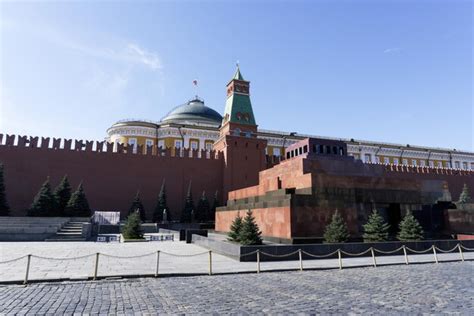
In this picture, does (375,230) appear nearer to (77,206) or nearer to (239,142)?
(77,206)

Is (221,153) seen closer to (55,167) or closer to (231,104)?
(231,104)

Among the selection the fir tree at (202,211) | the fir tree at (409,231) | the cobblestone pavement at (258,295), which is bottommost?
the cobblestone pavement at (258,295)

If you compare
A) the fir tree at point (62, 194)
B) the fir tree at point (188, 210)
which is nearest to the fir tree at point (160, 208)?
the fir tree at point (188, 210)

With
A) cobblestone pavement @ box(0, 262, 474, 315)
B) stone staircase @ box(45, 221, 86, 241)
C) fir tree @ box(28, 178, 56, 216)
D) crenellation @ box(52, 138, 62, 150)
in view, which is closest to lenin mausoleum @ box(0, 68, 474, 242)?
crenellation @ box(52, 138, 62, 150)

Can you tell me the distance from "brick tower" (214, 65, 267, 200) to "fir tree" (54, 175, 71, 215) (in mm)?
11609

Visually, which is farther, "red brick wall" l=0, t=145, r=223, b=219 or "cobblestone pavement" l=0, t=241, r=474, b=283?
"red brick wall" l=0, t=145, r=223, b=219

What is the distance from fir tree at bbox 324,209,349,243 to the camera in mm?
10391

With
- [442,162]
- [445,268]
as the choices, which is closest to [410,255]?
[445,268]

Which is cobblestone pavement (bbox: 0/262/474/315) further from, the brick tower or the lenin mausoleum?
the brick tower

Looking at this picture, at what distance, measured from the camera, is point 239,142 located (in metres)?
28.6

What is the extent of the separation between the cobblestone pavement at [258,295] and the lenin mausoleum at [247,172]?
428 centimetres

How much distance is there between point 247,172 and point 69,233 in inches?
615

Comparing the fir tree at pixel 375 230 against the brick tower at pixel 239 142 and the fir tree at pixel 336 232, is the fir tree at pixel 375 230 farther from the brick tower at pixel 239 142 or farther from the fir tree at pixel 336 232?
the brick tower at pixel 239 142

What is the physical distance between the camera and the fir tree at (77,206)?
2127 cm
